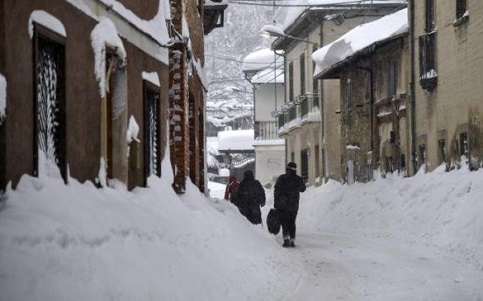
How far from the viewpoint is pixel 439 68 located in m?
20.1

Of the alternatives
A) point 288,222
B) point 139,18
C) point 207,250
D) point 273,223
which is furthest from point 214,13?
point 207,250

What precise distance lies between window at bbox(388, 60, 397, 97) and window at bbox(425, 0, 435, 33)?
3.08 metres

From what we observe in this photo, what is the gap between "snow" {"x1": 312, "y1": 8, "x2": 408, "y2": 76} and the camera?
78.5 feet

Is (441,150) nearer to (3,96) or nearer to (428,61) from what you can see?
(428,61)

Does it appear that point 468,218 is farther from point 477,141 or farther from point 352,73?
point 352,73

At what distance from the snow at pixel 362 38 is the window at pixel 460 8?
13.5ft

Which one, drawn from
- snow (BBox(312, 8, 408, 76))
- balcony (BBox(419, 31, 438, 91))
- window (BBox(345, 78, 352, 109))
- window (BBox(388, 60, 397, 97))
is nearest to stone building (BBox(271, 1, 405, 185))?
window (BBox(345, 78, 352, 109))

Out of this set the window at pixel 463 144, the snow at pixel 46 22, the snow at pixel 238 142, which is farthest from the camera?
the snow at pixel 238 142

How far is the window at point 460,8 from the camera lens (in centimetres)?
1844

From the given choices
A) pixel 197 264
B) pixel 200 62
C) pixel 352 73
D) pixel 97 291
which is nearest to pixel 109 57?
pixel 197 264

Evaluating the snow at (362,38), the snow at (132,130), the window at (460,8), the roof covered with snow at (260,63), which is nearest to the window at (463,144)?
the window at (460,8)

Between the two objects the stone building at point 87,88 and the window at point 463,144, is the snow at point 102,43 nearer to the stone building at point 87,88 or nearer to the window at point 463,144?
the stone building at point 87,88

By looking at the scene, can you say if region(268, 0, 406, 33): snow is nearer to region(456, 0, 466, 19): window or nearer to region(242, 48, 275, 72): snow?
region(456, 0, 466, 19): window

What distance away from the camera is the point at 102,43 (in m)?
9.32
